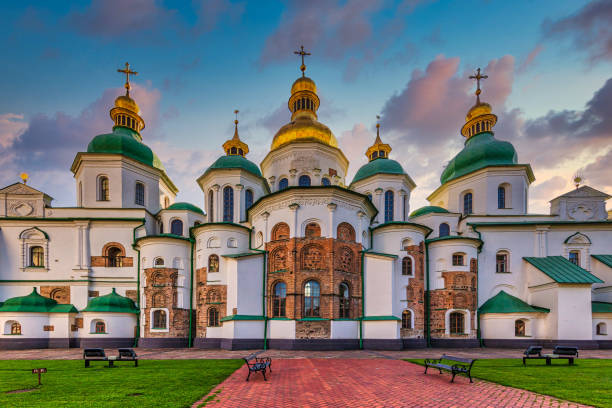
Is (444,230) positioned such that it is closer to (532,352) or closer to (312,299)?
(312,299)

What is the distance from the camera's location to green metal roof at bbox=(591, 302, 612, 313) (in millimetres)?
21812

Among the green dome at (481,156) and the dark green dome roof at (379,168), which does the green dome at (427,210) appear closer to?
the dark green dome roof at (379,168)

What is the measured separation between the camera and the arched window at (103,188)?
88.2ft

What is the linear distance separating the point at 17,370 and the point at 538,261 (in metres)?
31.5

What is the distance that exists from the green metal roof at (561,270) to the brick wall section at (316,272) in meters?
14.0

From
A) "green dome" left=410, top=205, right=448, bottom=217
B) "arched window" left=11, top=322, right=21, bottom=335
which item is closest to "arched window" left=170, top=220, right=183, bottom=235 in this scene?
"arched window" left=11, top=322, right=21, bottom=335

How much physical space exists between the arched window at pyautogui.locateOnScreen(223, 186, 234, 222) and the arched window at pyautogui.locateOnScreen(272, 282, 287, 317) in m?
8.18

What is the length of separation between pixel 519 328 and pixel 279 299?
684 inches

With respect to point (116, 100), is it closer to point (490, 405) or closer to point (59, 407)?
point (59, 407)

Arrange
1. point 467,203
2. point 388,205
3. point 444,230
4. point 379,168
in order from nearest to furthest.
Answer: point 444,230, point 388,205, point 379,168, point 467,203

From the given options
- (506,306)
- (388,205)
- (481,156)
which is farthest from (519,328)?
(481,156)

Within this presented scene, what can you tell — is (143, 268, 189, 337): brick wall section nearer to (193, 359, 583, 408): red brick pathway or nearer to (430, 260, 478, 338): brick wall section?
(193, 359, 583, 408): red brick pathway

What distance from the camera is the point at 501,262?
25.5m

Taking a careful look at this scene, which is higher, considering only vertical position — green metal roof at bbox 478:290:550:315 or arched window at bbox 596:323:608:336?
green metal roof at bbox 478:290:550:315
